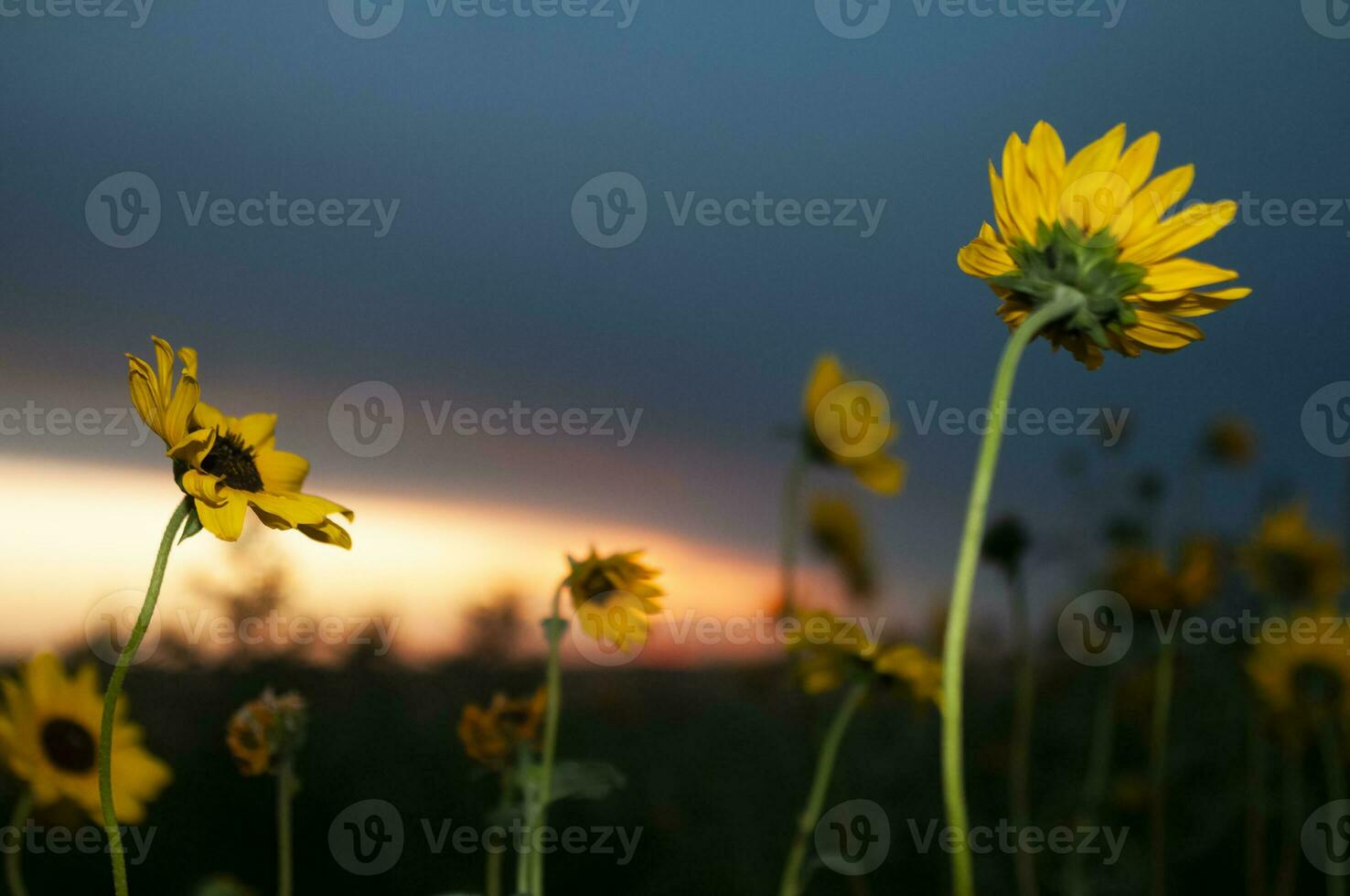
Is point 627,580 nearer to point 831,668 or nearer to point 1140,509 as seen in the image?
point 831,668

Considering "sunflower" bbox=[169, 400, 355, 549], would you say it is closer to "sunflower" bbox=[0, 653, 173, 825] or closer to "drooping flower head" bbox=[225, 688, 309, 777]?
"drooping flower head" bbox=[225, 688, 309, 777]
